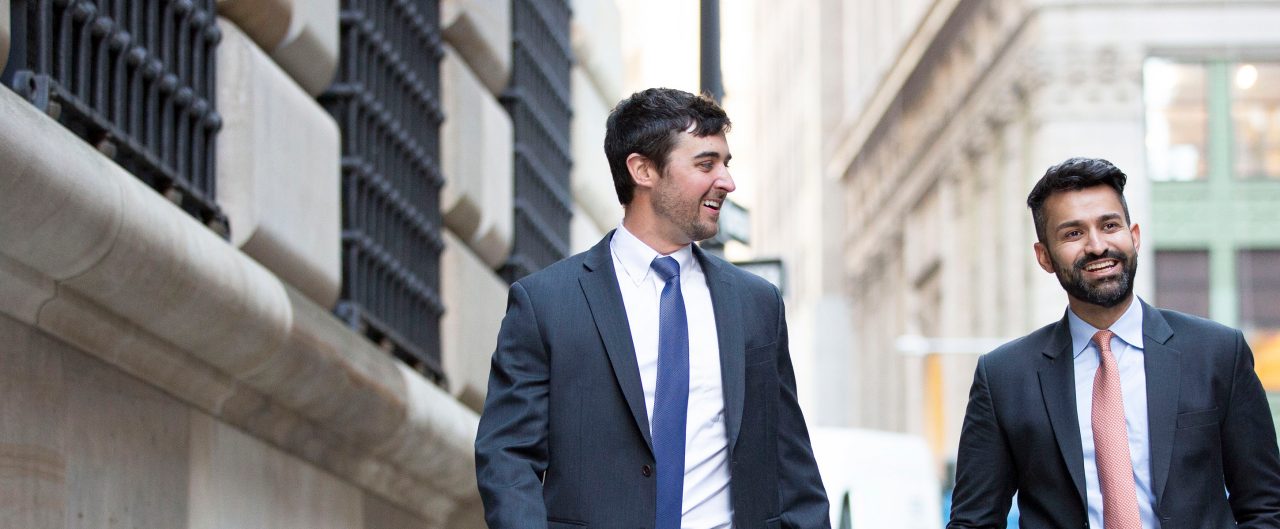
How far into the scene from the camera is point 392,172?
532 inches

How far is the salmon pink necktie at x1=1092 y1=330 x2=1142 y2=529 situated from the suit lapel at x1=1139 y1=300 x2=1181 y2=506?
0.22 ft

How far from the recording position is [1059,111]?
57.9 m

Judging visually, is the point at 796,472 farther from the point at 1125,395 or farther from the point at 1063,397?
the point at 1125,395

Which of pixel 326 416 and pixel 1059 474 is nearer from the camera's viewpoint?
pixel 1059 474

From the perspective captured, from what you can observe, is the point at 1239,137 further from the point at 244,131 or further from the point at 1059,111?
the point at 244,131

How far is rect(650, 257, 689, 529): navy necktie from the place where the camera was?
18.1 feet

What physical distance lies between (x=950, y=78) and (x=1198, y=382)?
66270mm

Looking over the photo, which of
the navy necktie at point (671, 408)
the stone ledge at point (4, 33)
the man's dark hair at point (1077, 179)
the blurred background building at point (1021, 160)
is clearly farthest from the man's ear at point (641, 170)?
the blurred background building at point (1021, 160)

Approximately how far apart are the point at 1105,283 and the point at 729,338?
97 cm

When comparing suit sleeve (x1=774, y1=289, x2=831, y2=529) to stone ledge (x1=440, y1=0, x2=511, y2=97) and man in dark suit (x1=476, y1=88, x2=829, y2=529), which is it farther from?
stone ledge (x1=440, y1=0, x2=511, y2=97)

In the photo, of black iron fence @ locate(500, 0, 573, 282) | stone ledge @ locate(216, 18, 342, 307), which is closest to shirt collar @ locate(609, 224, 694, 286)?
stone ledge @ locate(216, 18, 342, 307)

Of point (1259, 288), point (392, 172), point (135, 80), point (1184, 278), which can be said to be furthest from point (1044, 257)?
point (1259, 288)

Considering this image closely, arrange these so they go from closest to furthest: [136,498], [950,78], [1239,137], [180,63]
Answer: [136,498] → [180,63] → [1239,137] → [950,78]

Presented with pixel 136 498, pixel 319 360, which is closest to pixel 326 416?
pixel 319 360
